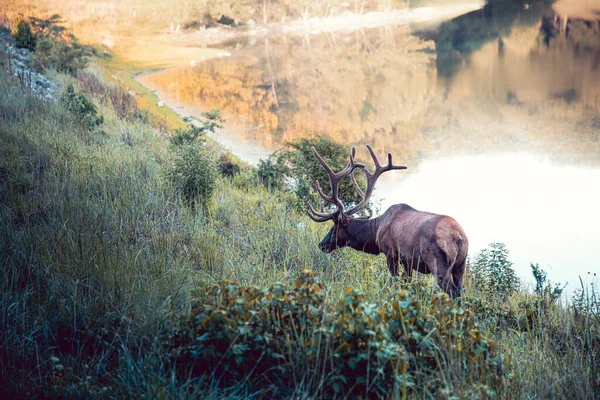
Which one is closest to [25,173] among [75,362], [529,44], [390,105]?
[75,362]

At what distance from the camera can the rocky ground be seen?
37.6ft

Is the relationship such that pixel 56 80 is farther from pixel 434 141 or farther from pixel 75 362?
pixel 75 362

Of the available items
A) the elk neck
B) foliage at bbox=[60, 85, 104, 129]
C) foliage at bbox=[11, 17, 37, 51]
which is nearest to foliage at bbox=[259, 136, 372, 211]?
the elk neck

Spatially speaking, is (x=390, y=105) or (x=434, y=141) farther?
(x=390, y=105)

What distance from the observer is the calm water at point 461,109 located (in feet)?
33.8

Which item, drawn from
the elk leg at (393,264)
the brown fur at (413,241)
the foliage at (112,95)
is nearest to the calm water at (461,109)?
the foliage at (112,95)

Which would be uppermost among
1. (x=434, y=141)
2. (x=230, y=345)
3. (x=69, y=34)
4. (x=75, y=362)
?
(x=69, y=34)

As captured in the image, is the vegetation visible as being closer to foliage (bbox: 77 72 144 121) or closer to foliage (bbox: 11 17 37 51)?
foliage (bbox: 11 17 37 51)

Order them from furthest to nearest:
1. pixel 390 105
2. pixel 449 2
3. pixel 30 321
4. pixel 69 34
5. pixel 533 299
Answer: pixel 449 2 < pixel 69 34 < pixel 390 105 < pixel 533 299 < pixel 30 321

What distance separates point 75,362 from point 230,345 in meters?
0.92

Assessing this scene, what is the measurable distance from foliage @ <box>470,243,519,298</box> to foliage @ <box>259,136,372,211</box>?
2038mm

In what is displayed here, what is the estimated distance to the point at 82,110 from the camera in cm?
1023

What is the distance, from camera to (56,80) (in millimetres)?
14141

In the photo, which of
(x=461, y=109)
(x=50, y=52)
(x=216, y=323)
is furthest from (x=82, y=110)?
(x=461, y=109)
